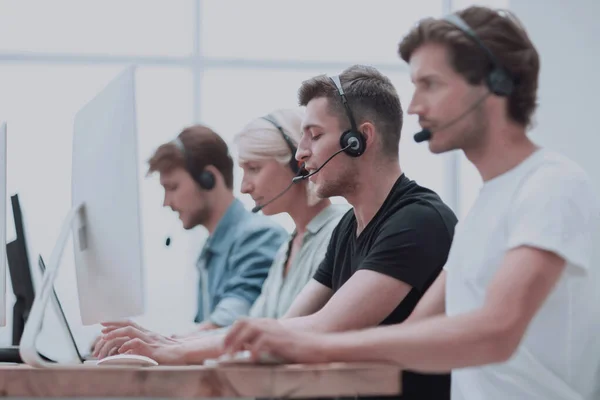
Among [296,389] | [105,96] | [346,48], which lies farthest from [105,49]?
[296,389]

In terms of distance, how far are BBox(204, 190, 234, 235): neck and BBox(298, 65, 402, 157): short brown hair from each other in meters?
1.50

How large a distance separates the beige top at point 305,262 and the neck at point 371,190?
0.58 m

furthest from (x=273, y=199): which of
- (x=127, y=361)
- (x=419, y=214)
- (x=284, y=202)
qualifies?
(x=127, y=361)

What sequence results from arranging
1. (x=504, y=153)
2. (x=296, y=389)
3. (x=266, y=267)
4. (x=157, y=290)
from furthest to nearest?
1. (x=157, y=290)
2. (x=266, y=267)
3. (x=504, y=153)
4. (x=296, y=389)

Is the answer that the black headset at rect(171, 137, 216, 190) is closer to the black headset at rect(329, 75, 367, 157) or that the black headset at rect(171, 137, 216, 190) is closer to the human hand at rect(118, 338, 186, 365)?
the black headset at rect(329, 75, 367, 157)

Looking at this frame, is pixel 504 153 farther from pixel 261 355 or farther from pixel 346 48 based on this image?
pixel 346 48

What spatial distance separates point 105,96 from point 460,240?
2.18 ft

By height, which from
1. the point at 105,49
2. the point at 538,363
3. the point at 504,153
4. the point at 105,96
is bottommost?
the point at 538,363

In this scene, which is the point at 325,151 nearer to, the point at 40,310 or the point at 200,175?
the point at 40,310

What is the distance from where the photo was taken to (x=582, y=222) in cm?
133

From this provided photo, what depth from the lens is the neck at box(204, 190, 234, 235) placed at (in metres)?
3.56

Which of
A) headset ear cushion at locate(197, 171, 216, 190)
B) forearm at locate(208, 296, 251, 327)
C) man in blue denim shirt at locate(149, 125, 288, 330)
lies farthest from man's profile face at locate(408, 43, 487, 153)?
headset ear cushion at locate(197, 171, 216, 190)

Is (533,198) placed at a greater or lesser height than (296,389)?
greater

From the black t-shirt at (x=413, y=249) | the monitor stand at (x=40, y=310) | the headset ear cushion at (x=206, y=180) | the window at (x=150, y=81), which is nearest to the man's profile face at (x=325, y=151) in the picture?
the black t-shirt at (x=413, y=249)
